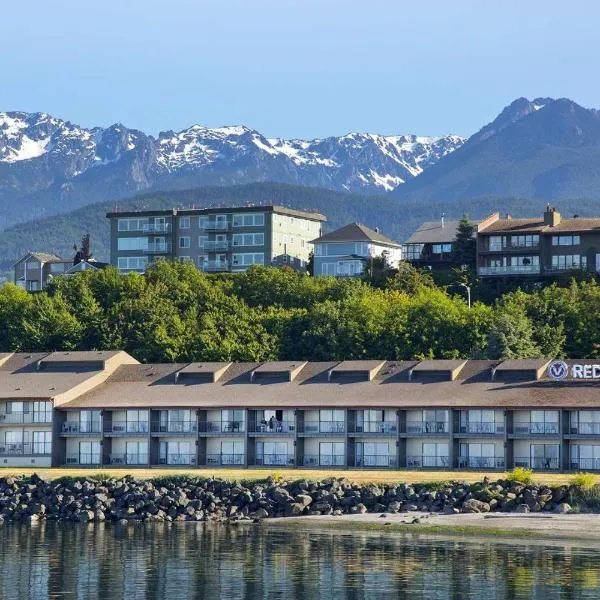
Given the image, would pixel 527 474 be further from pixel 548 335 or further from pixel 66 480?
pixel 548 335

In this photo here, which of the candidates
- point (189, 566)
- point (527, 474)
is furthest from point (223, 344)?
point (189, 566)

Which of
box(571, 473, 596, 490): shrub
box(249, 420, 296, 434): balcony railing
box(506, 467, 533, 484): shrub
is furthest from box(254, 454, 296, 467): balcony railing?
box(571, 473, 596, 490): shrub

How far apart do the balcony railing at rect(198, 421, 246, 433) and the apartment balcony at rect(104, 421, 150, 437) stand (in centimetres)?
408

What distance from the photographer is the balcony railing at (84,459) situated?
4547 inches

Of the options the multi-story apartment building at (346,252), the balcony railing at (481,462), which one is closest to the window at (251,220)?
the multi-story apartment building at (346,252)

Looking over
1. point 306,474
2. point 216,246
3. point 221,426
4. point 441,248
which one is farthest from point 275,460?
point 216,246

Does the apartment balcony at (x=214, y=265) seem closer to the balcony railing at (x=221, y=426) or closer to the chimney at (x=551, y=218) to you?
the chimney at (x=551, y=218)

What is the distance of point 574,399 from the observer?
345 feet

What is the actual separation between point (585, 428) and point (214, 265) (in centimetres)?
9548

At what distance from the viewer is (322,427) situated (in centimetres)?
11075

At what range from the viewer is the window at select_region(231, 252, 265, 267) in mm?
194500

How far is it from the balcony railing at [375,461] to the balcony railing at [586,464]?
481 inches

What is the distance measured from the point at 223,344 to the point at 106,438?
883 inches

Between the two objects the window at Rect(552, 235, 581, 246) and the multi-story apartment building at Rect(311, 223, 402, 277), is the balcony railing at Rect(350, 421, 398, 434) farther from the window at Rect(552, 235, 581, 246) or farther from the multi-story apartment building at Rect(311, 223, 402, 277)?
the multi-story apartment building at Rect(311, 223, 402, 277)
